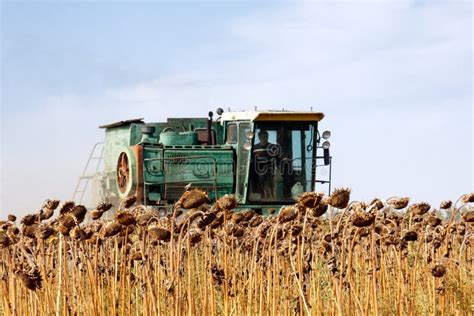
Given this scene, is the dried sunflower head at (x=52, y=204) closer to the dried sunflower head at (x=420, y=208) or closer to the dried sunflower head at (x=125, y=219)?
the dried sunflower head at (x=125, y=219)

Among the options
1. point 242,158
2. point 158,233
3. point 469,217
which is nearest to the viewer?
point 158,233

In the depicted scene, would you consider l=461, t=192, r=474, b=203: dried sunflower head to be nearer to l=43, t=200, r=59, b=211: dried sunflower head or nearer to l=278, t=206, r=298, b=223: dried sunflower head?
l=278, t=206, r=298, b=223: dried sunflower head

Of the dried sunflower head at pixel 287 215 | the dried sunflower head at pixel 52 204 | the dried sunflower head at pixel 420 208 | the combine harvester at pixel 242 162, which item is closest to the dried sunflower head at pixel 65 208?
the dried sunflower head at pixel 52 204

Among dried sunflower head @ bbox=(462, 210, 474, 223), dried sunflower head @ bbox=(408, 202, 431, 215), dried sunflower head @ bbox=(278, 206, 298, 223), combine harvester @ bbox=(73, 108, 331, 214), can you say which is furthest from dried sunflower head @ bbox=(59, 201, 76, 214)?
combine harvester @ bbox=(73, 108, 331, 214)

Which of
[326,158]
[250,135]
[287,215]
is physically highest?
[250,135]

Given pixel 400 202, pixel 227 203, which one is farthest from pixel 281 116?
pixel 227 203

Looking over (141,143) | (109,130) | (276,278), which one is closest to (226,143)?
(141,143)

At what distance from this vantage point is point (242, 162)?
659 inches

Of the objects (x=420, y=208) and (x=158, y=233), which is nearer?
(x=158, y=233)

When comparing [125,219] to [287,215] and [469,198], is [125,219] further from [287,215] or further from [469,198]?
[469,198]

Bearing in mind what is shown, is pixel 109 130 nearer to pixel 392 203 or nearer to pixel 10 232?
pixel 10 232

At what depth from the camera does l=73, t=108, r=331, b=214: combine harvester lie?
16562 millimetres

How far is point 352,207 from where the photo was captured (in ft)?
15.2

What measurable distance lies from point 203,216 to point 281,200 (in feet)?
38.8
